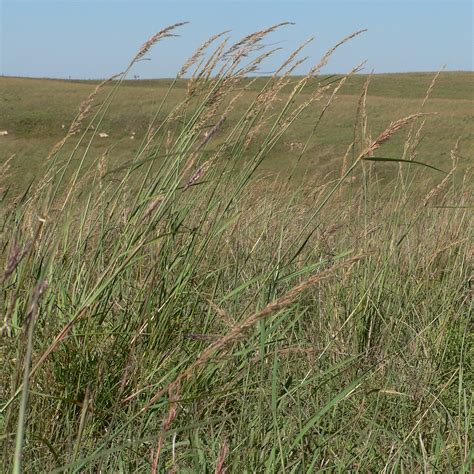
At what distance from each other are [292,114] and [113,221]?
62cm

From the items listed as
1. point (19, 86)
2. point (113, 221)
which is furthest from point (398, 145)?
point (113, 221)

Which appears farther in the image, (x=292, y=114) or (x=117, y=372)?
(x=292, y=114)

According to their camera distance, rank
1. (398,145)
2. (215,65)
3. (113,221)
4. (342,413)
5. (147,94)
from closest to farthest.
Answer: (342,413)
(215,65)
(113,221)
(398,145)
(147,94)

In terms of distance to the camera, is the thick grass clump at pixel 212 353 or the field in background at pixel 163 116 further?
the field in background at pixel 163 116

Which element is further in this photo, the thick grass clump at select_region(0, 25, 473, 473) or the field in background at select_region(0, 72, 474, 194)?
the field in background at select_region(0, 72, 474, 194)

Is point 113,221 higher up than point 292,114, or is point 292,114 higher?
point 292,114

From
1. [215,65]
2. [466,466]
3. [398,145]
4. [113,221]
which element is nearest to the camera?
[466,466]

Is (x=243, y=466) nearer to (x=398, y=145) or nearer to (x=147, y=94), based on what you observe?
(x=398, y=145)

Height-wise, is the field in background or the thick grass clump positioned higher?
the thick grass clump

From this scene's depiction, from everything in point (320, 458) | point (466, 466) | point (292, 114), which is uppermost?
point (292, 114)

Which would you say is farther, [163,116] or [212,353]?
[163,116]

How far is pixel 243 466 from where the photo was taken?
1383 mm

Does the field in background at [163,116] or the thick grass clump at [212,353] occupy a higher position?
the thick grass clump at [212,353]

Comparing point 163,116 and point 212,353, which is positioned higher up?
point 212,353
